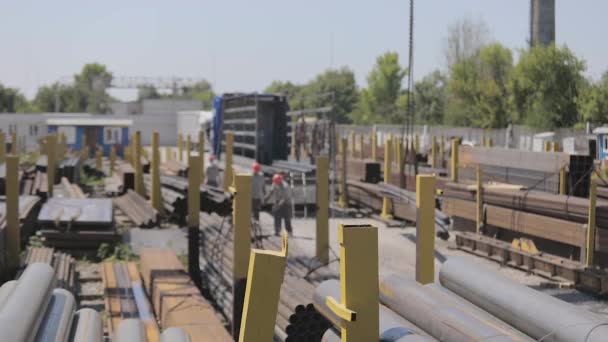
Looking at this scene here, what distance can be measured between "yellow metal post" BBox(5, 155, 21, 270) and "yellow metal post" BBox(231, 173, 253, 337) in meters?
4.17

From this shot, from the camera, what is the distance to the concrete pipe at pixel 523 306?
14.0 ft

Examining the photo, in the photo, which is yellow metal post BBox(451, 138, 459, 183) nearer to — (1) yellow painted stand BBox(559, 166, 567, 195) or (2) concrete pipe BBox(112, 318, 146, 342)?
(1) yellow painted stand BBox(559, 166, 567, 195)

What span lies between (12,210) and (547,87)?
29896 mm

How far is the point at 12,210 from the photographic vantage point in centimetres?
1147

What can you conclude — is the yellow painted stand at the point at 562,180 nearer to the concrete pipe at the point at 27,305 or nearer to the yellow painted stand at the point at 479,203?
the yellow painted stand at the point at 479,203

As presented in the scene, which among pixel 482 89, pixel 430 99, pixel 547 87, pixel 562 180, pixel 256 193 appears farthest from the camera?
pixel 430 99

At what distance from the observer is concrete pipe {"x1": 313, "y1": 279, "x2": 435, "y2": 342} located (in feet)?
14.8

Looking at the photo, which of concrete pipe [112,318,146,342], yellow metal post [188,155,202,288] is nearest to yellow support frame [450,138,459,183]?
yellow metal post [188,155,202,288]

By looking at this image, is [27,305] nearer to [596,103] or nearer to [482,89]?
[596,103]

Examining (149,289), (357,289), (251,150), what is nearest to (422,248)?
(357,289)

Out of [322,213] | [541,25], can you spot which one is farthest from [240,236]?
[541,25]

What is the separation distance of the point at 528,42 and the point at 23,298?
40.0 metres

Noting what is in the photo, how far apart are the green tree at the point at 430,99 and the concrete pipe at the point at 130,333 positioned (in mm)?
59395

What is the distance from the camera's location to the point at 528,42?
42.4 meters
